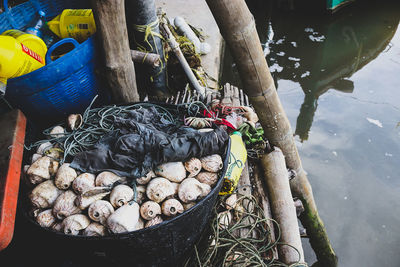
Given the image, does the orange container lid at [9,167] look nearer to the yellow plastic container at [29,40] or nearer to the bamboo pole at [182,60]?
the yellow plastic container at [29,40]

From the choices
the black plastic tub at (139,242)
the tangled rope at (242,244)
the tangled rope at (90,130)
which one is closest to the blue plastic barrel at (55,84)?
the tangled rope at (90,130)

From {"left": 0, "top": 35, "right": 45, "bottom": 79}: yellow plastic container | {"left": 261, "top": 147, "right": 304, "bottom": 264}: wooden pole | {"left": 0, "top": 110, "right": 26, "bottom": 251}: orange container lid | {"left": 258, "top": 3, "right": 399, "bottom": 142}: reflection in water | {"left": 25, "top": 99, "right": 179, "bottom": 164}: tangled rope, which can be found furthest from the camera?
{"left": 258, "top": 3, "right": 399, "bottom": 142}: reflection in water

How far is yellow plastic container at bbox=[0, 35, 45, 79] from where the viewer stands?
2279 millimetres

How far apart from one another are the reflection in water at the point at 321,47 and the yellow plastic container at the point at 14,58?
416 centimetres

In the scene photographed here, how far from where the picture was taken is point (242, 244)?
222cm

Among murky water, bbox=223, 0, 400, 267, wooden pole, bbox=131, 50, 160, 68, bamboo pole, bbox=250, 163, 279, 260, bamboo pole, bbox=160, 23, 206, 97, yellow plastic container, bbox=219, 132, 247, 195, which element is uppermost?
wooden pole, bbox=131, 50, 160, 68

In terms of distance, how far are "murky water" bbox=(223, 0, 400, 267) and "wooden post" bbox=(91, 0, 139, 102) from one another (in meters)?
3.10

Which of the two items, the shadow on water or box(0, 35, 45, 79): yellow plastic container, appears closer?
box(0, 35, 45, 79): yellow plastic container

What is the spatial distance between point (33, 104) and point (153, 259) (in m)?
1.78

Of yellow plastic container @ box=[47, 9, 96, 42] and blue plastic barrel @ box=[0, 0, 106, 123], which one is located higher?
yellow plastic container @ box=[47, 9, 96, 42]

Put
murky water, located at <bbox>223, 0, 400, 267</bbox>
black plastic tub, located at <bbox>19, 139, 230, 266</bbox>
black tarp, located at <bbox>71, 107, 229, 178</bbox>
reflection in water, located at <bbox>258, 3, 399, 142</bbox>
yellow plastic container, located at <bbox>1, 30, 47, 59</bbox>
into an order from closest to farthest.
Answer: black plastic tub, located at <bbox>19, 139, 230, 266</bbox>
black tarp, located at <bbox>71, 107, 229, 178</bbox>
yellow plastic container, located at <bbox>1, 30, 47, 59</bbox>
murky water, located at <bbox>223, 0, 400, 267</bbox>
reflection in water, located at <bbox>258, 3, 399, 142</bbox>

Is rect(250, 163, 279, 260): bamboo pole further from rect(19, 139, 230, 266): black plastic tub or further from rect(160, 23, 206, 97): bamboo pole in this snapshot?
rect(160, 23, 206, 97): bamboo pole

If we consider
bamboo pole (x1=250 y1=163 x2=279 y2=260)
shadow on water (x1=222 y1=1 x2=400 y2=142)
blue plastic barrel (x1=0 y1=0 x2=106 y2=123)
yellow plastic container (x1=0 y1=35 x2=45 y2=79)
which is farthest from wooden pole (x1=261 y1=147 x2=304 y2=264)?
yellow plastic container (x1=0 y1=35 x2=45 y2=79)

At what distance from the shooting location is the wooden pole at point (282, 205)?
241 centimetres
